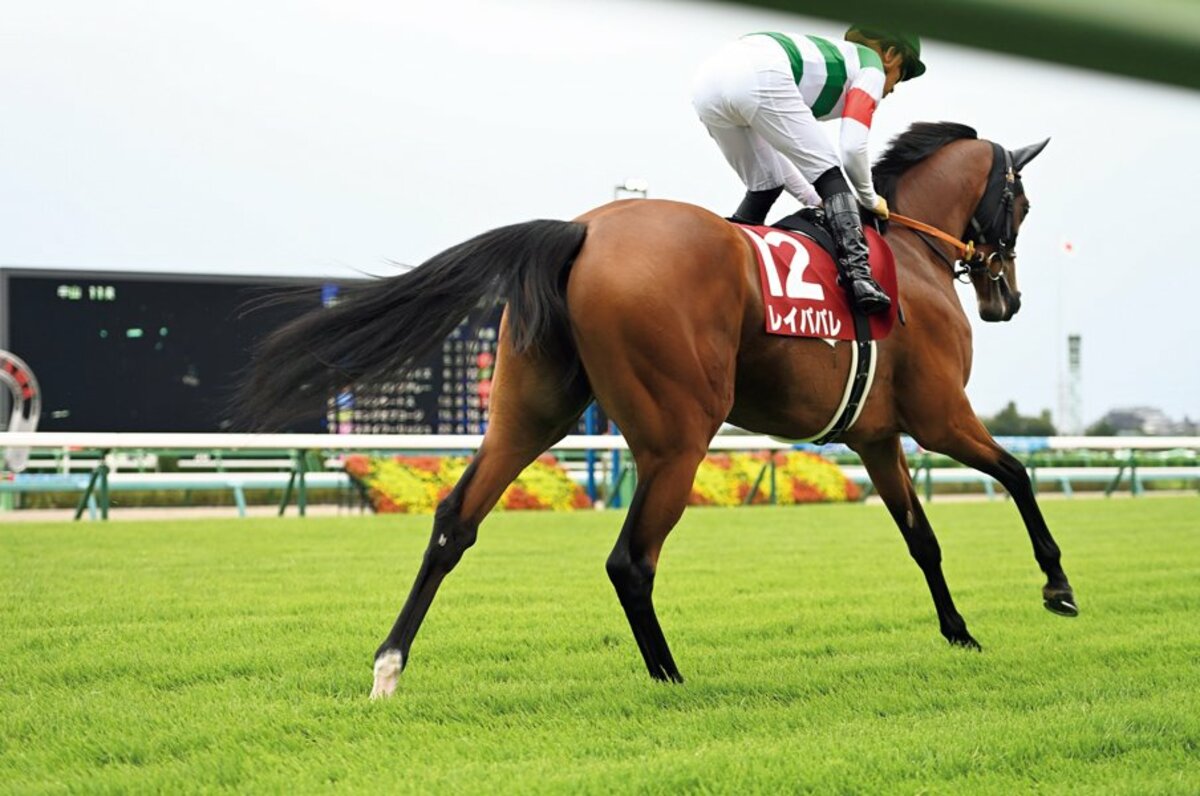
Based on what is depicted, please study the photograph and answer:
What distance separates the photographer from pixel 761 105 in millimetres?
3912

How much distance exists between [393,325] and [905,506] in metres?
2.04

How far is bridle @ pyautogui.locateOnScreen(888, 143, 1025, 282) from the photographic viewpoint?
473 cm

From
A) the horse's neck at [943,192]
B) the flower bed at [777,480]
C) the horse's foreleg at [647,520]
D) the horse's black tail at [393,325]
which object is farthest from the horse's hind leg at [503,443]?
the flower bed at [777,480]

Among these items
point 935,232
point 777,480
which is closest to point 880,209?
point 935,232

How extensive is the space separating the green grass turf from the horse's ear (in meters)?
1.82

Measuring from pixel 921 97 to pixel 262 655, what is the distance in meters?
3.36

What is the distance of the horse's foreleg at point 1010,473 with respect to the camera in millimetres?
4191

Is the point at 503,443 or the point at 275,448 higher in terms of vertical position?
the point at 503,443

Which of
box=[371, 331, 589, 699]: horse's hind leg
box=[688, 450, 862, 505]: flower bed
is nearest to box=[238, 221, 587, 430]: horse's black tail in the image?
box=[371, 331, 589, 699]: horse's hind leg

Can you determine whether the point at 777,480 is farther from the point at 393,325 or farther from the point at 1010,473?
the point at 393,325

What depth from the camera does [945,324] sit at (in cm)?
423

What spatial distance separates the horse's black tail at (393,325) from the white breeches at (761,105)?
0.79 metres

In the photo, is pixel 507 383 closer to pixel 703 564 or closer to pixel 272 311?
pixel 272 311

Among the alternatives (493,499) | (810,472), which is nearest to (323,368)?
(493,499)
